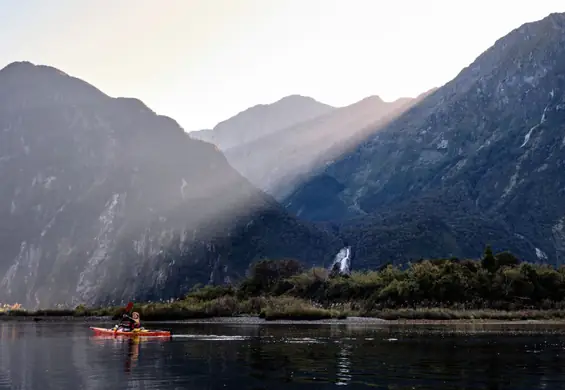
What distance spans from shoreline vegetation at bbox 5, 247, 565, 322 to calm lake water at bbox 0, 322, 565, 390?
4699cm

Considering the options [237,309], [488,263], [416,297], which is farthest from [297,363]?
[237,309]

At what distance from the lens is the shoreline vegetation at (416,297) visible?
12031 centimetres

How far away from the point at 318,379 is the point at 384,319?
8220cm

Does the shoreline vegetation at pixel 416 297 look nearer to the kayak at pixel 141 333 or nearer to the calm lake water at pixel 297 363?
the calm lake water at pixel 297 363

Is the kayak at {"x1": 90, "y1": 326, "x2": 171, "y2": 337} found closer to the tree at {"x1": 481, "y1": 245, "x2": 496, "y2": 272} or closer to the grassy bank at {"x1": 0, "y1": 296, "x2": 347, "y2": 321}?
the grassy bank at {"x1": 0, "y1": 296, "x2": 347, "y2": 321}

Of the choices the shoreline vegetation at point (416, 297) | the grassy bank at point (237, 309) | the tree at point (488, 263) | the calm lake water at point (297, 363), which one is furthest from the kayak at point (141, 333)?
the tree at point (488, 263)

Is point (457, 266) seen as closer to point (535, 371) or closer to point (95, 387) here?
point (535, 371)

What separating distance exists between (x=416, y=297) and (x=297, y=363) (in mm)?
83019

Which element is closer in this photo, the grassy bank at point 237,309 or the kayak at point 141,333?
the kayak at point 141,333

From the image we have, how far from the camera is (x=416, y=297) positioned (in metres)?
128

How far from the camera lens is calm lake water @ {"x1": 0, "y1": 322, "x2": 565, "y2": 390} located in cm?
3859

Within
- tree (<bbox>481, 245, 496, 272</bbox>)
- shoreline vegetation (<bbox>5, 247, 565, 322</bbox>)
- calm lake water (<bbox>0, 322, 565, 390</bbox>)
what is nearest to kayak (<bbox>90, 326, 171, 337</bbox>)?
calm lake water (<bbox>0, 322, 565, 390</bbox>)

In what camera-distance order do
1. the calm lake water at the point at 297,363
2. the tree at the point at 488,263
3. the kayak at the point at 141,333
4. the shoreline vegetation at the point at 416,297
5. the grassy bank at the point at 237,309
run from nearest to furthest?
the calm lake water at the point at 297,363
the kayak at the point at 141,333
the shoreline vegetation at the point at 416,297
the grassy bank at the point at 237,309
the tree at the point at 488,263

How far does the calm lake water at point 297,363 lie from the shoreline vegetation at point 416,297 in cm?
4699
